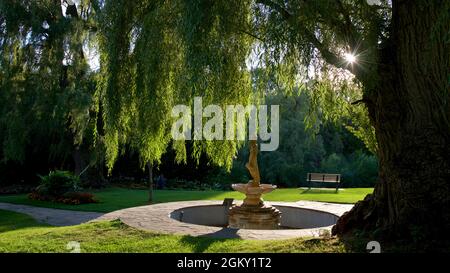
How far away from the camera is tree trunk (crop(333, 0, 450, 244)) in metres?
5.02

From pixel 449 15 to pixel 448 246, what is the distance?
8.31 feet

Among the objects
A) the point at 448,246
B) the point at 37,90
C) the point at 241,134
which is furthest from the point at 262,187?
the point at 37,90

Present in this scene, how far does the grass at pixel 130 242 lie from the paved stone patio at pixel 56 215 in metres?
1.76

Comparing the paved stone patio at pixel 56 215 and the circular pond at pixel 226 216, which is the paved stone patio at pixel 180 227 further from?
the paved stone patio at pixel 56 215

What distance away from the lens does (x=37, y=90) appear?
15.4 metres

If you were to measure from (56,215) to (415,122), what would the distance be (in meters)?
9.10

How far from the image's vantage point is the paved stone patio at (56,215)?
390 inches

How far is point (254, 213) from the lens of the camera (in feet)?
31.3

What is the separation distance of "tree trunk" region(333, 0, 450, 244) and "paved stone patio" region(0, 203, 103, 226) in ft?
23.3

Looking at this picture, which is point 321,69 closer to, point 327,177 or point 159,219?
point 159,219

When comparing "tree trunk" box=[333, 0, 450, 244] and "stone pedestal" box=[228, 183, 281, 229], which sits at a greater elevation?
"tree trunk" box=[333, 0, 450, 244]

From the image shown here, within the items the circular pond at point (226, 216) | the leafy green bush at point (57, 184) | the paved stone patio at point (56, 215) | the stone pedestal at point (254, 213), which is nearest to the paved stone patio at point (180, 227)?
the circular pond at point (226, 216)

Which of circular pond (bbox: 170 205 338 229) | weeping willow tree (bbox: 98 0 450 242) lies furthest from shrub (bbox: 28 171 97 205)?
weeping willow tree (bbox: 98 0 450 242)

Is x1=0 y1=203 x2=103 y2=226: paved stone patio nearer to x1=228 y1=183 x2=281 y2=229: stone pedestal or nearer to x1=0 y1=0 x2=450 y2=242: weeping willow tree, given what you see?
x1=228 y1=183 x2=281 y2=229: stone pedestal
